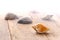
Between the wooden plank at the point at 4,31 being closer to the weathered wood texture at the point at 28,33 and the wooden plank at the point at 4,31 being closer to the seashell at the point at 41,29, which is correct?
the weathered wood texture at the point at 28,33

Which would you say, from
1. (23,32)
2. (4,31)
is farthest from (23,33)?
(4,31)

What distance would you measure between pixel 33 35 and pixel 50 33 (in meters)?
0.10

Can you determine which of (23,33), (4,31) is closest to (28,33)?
(23,33)

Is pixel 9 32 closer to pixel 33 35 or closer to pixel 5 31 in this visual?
pixel 5 31

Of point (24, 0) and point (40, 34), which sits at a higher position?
point (24, 0)

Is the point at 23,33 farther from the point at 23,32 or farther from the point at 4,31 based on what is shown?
the point at 4,31

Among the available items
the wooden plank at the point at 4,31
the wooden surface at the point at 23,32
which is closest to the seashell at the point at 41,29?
the wooden surface at the point at 23,32

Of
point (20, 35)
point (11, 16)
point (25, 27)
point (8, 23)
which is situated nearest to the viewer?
point (20, 35)

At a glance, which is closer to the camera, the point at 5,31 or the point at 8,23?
the point at 5,31

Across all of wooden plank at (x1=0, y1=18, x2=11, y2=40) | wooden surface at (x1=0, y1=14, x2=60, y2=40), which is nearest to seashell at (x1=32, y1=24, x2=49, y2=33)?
wooden surface at (x1=0, y1=14, x2=60, y2=40)

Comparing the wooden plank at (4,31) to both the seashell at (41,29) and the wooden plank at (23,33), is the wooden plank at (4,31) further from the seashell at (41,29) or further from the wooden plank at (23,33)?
the seashell at (41,29)

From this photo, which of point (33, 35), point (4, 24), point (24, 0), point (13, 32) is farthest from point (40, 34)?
point (24, 0)

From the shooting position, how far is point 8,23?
121 cm

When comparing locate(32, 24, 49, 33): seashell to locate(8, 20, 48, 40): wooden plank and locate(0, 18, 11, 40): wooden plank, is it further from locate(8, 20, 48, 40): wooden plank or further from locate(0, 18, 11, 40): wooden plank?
locate(0, 18, 11, 40): wooden plank
